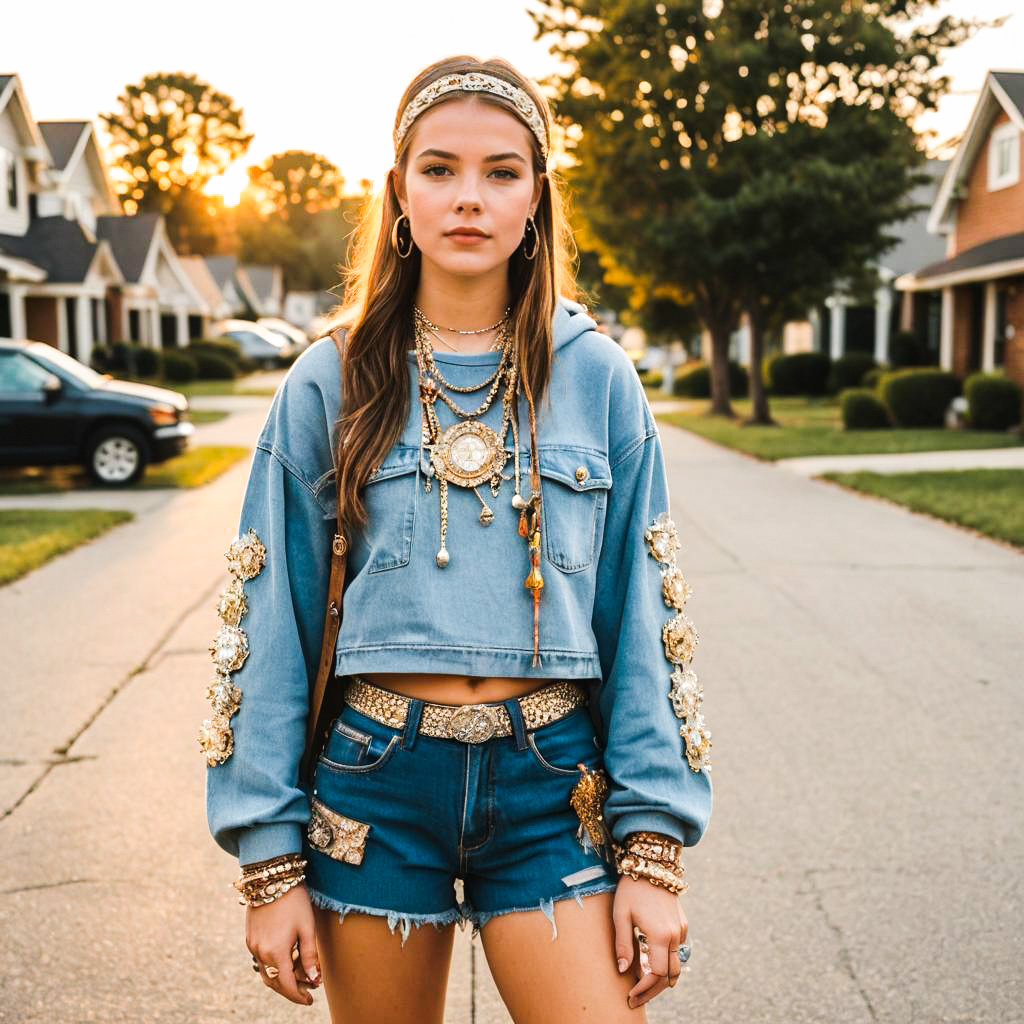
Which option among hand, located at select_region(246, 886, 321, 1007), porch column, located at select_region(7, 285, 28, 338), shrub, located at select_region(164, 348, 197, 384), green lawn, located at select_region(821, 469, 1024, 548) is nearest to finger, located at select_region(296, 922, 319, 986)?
hand, located at select_region(246, 886, 321, 1007)

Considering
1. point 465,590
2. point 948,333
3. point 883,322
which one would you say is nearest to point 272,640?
point 465,590

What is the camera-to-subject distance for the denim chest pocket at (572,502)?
2.08m

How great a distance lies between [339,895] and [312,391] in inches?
31.3

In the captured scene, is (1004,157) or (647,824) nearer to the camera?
(647,824)

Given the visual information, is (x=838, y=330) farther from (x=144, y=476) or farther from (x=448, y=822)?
(x=448, y=822)

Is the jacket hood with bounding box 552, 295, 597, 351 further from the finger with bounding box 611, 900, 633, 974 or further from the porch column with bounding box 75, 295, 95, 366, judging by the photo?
the porch column with bounding box 75, 295, 95, 366

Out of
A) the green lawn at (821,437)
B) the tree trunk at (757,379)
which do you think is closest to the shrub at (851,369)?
the green lawn at (821,437)

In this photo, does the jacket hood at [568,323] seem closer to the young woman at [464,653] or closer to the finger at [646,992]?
the young woman at [464,653]

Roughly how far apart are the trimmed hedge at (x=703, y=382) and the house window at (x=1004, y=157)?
43.3ft

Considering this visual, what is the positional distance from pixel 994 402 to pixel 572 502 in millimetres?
22235

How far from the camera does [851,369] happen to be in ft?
116

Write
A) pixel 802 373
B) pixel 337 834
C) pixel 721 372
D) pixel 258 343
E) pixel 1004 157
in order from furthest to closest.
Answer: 1. pixel 258 343
2. pixel 802 373
3. pixel 721 372
4. pixel 1004 157
5. pixel 337 834

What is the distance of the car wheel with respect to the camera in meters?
15.5

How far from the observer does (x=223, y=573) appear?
9750mm
